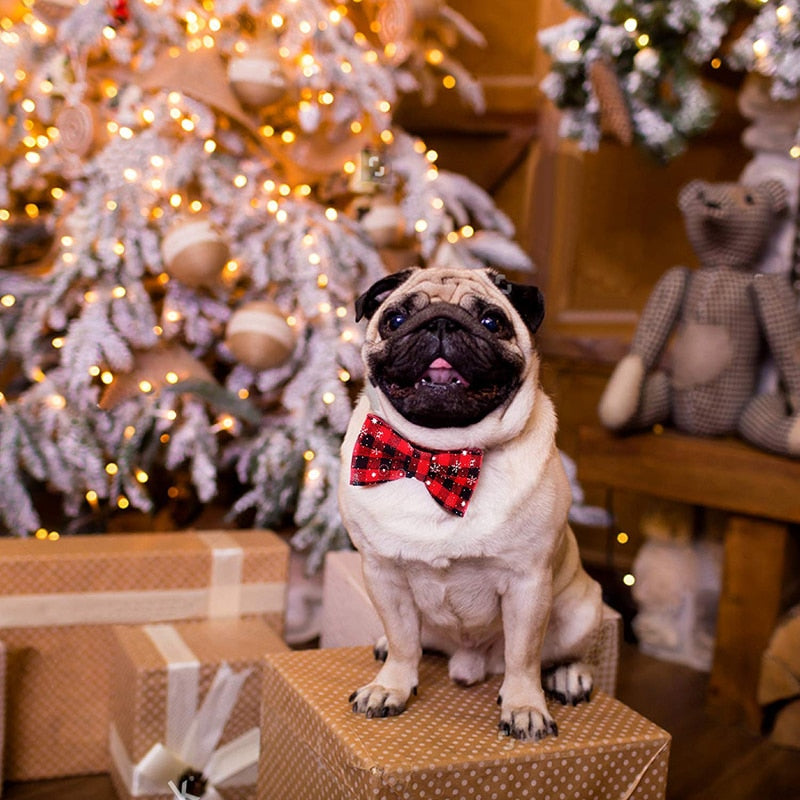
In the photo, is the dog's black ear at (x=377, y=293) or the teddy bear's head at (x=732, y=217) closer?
the dog's black ear at (x=377, y=293)

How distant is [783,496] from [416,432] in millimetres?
1110

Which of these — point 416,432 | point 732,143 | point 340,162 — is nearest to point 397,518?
point 416,432

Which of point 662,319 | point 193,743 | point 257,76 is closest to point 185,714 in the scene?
point 193,743

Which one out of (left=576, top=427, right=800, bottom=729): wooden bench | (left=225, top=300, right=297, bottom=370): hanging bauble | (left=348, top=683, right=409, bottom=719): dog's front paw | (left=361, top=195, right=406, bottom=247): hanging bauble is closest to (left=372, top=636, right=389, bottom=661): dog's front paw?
(left=348, top=683, right=409, bottom=719): dog's front paw

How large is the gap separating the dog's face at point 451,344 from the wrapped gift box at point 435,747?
0.32 m

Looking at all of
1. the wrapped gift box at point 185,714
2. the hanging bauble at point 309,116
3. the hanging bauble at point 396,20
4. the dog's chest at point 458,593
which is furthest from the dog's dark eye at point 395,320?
the hanging bauble at point 396,20

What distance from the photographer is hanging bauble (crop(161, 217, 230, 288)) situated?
1.83 metres

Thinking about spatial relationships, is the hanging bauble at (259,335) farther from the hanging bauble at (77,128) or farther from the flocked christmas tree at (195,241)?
the hanging bauble at (77,128)

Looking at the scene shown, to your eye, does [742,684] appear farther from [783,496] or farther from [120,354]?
[120,354]

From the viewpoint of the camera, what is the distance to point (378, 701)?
107 centimetres

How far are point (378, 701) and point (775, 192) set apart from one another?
59.1 inches

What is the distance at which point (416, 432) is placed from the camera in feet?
3.36

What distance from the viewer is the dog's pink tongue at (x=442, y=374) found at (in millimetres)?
977

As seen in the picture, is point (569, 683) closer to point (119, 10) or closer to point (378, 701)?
point (378, 701)
